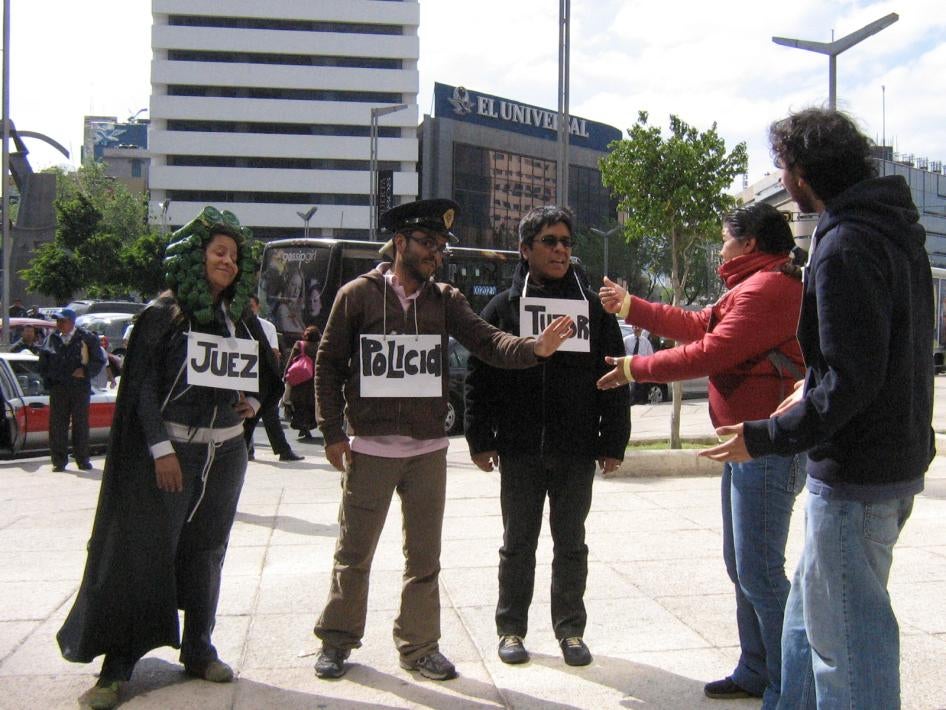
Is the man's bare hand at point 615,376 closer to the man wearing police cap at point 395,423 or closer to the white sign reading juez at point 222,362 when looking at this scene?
the man wearing police cap at point 395,423

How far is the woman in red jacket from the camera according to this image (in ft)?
11.6

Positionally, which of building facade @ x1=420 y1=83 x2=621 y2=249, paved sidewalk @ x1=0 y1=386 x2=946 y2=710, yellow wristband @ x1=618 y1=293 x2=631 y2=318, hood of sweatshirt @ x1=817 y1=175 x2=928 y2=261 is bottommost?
paved sidewalk @ x1=0 y1=386 x2=946 y2=710

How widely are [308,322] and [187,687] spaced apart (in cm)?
1745

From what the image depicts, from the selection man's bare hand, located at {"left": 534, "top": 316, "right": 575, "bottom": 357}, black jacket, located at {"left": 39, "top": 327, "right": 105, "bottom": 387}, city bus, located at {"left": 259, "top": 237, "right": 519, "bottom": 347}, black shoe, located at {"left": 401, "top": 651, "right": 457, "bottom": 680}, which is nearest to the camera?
man's bare hand, located at {"left": 534, "top": 316, "right": 575, "bottom": 357}

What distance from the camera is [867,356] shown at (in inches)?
98.2

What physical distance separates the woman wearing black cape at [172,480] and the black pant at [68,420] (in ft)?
25.5

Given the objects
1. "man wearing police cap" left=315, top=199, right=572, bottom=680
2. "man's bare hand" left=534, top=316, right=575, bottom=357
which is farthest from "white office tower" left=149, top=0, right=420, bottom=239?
"man's bare hand" left=534, top=316, right=575, bottom=357

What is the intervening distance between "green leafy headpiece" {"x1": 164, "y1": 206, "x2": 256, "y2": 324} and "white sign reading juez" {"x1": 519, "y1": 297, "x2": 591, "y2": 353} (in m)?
1.19

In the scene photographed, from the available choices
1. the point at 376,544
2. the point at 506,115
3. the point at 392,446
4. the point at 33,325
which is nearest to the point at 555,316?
the point at 392,446

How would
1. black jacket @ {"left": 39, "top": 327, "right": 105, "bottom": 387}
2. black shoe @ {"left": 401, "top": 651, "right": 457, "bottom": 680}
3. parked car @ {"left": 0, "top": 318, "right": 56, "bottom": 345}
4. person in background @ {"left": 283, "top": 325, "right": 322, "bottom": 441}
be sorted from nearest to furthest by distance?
black shoe @ {"left": 401, "top": 651, "right": 457, "bottom": 680} < black jacket @ {"left": 39, "top": 327, "right": 105, "bottom": 387} < person in background @ {"left": 283, "top": 325, "right": 322, "bottom": 441} < parked car @ {"left": 0, "top": 318, "right": 56, "bottom": 345}

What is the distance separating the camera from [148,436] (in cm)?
393

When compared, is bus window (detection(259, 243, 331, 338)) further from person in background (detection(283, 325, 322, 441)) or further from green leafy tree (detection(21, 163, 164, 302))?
green leafy tree (detection(21, 163, 164, 302))

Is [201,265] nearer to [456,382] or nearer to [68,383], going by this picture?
[68,383]

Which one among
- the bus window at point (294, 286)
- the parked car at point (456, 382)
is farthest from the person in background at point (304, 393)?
the bus window at point (294, 286)
